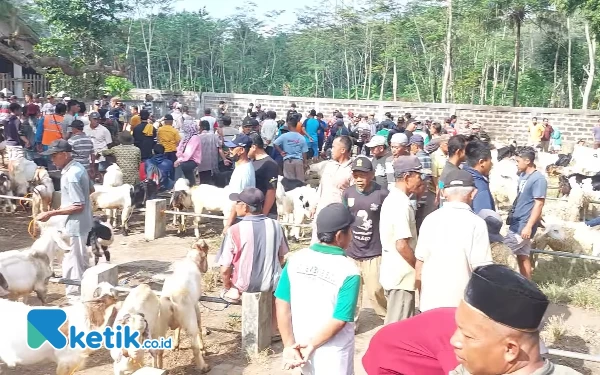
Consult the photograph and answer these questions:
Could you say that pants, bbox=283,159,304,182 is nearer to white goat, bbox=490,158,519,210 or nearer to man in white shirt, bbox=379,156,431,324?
white goat, bbox=490,158,519,210

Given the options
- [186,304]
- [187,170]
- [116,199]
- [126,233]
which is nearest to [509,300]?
[186,304]

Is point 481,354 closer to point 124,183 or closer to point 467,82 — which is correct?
point 124,183

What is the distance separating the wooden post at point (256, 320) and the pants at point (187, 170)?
5872 mm

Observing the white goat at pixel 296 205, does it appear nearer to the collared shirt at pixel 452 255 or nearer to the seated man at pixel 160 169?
the seated man at pixel 160 169

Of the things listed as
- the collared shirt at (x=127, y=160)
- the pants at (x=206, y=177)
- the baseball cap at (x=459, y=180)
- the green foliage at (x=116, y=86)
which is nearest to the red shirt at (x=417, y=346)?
the baseball cap at (x=459, y=180)

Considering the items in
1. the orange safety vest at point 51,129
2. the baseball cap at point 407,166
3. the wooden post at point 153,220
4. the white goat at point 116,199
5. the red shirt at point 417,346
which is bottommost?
the wooden post at point 153,220

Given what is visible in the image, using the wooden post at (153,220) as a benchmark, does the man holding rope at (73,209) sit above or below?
above

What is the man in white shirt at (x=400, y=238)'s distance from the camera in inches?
179

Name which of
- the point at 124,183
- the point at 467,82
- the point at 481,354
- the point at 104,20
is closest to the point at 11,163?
the point at 124,183

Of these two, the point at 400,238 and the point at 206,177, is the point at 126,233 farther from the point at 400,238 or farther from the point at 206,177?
the point at 400,238

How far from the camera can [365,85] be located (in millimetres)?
42125

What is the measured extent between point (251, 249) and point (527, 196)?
3.34m

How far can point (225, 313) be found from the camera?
21.4 feet

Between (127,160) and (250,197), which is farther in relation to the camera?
(127,160)
